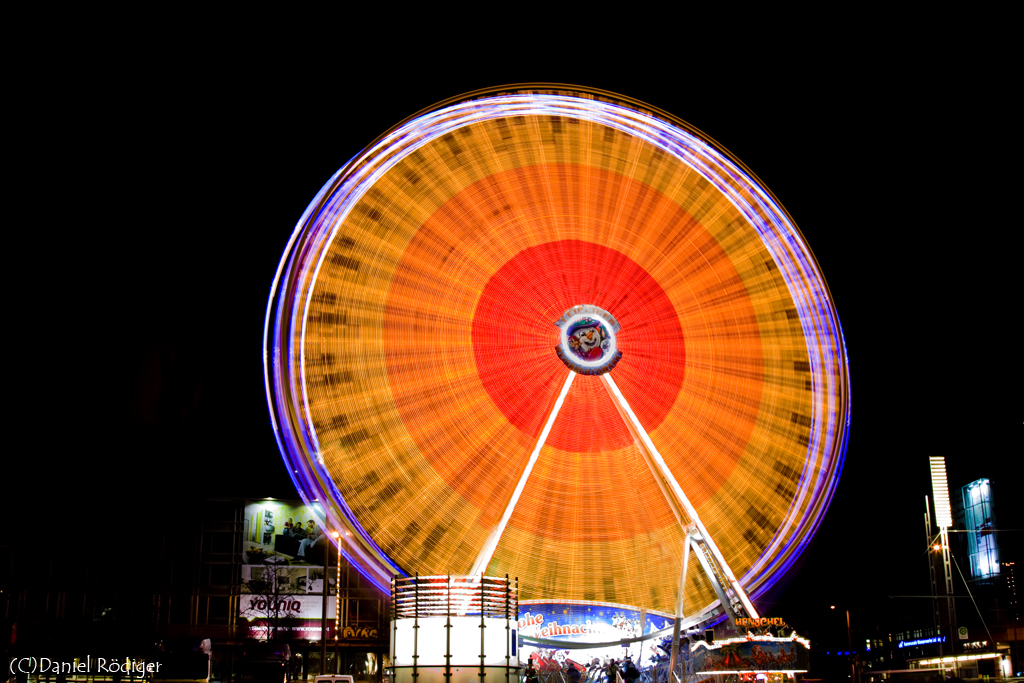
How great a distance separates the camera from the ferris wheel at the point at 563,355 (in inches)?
835

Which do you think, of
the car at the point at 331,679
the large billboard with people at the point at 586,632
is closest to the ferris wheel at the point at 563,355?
the large billboard with people at the point at 586,632

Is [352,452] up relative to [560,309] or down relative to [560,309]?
down

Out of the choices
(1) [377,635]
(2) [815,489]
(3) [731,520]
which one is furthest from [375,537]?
(1) [377,635]

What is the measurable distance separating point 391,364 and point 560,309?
4276mm

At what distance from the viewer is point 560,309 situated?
23.2 metres

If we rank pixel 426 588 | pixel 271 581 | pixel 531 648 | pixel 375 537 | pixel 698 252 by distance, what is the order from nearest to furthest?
pixel 426 588
pixel 375 537
pixel 698 252
pixel 531 648
pixel 271 581

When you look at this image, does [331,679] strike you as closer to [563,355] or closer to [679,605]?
[679,605]

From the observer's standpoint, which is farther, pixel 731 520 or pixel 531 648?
pixel 531 648

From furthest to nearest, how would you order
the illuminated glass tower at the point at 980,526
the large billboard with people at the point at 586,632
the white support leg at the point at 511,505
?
the illuminated glass tower at the point at 980,526 → the large billboard with people at the point at 586,632 → the white support leg at the point at 511,505

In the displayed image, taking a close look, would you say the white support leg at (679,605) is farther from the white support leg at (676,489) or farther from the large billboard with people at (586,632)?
the large billboard with people at (586,632)

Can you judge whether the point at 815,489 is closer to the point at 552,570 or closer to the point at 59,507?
the point at 552,570

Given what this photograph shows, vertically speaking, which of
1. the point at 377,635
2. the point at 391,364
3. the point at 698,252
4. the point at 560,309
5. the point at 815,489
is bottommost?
the point at 377,635

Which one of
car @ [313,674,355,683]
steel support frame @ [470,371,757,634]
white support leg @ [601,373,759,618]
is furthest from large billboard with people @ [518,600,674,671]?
car @ [313,674,355,683]

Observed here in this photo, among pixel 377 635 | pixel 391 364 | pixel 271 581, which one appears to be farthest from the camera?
pixel 271 581
